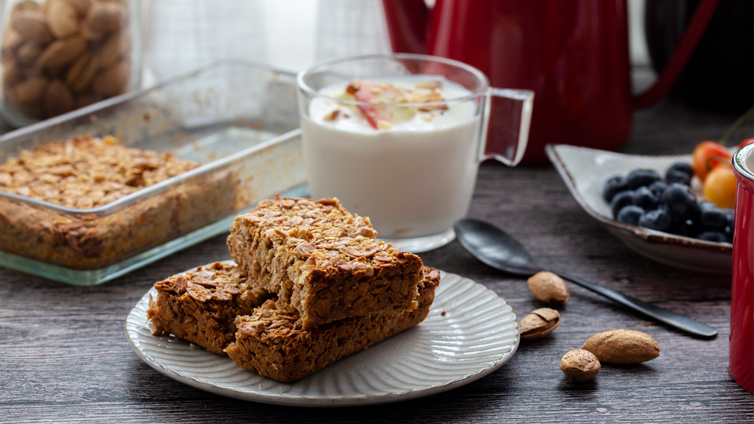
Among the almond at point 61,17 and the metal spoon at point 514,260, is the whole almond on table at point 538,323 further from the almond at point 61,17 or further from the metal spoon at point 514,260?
the almond at point 61,17

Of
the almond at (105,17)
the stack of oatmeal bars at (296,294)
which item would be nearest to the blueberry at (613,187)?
the stack of oatmeal bars at (296,294)

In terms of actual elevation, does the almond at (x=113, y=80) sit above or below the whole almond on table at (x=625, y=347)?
above

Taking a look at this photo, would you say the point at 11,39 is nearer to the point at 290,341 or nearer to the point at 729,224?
the point at 290,341

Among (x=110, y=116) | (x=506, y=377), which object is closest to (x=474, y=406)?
(x=506, y=377)

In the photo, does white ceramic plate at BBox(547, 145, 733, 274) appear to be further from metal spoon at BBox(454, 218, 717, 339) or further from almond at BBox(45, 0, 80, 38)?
almond at BBox(45, 0, 80, 38)

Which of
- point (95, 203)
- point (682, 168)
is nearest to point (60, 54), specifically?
point (95, 203)
